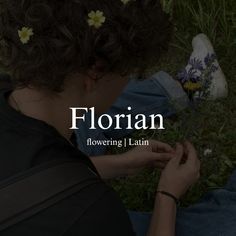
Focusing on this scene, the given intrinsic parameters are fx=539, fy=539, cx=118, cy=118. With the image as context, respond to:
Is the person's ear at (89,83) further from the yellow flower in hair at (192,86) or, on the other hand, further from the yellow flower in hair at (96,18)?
the yellow flower in hair at (192,86)

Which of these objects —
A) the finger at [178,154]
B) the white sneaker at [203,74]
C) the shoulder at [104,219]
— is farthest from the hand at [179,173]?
the shoulder at [104,219]

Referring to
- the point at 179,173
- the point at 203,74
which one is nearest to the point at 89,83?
the point at 179,173

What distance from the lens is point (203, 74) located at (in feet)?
7.86

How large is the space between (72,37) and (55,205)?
428 millimetres

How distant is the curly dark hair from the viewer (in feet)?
4.50

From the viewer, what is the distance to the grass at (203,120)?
2430 mm

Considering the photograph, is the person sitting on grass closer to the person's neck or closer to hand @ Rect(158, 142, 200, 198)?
the person's neck

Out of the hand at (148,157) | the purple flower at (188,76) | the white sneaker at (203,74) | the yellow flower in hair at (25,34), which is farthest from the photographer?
the purple flower at (188,76)

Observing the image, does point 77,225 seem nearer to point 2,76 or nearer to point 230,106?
point 2,76

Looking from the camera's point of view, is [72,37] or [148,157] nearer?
[72,37]

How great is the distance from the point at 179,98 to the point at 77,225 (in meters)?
1.47

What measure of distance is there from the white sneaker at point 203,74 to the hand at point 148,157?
318mm

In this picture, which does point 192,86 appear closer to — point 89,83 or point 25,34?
point 89,83

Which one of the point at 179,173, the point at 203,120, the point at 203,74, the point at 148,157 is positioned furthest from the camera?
the point at 203,120
